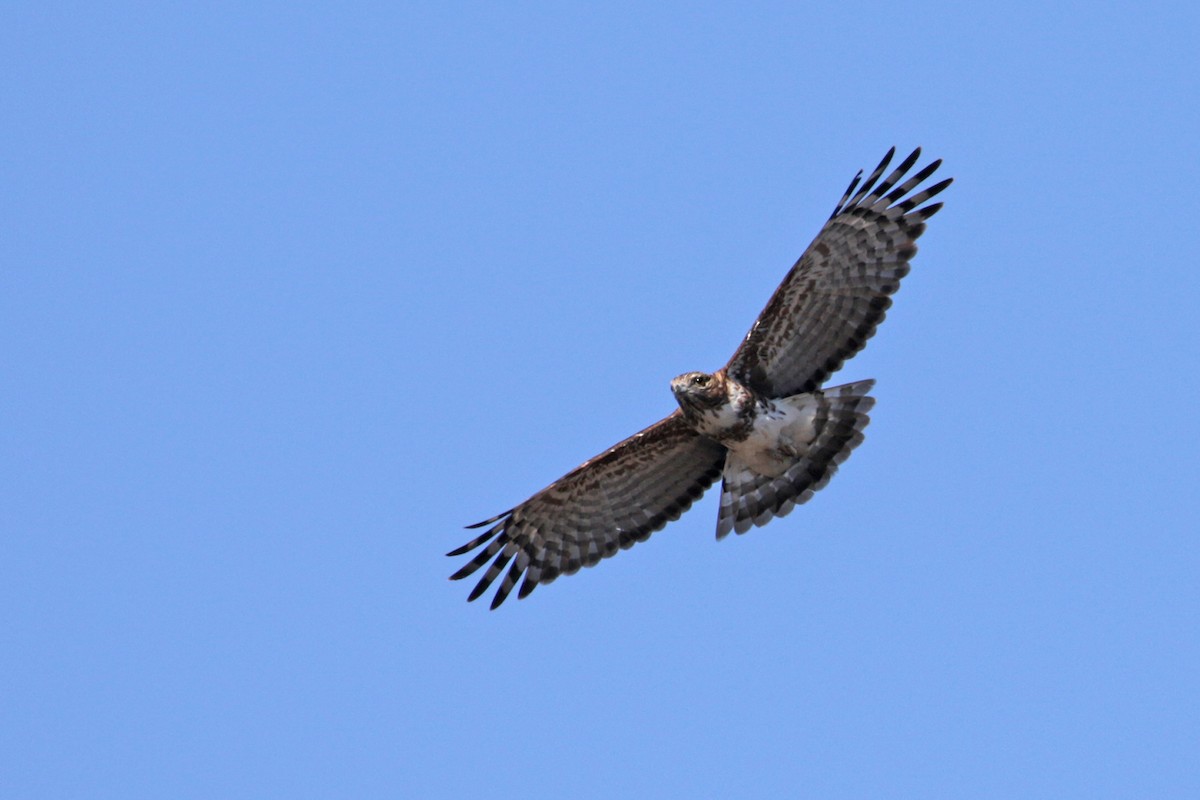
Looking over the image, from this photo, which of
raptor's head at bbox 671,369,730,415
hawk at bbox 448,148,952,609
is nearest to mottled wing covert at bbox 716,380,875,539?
hawk at bbox 448,148,952,609

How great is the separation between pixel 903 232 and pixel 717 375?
1829mm

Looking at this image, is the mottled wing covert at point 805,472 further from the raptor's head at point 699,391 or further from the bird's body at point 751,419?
the raptor's head at point 699,391

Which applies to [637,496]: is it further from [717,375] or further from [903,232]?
[903,232]

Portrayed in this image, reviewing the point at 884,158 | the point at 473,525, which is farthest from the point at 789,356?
the point at 473,525

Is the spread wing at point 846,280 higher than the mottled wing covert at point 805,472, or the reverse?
the spread wing at point 846,280

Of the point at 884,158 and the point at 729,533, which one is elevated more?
the point at 884,158

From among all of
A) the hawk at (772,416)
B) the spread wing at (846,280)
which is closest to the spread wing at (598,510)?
the hawk at (772,416)

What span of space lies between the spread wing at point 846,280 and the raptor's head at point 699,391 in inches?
13.7

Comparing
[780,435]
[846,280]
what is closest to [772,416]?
[780,435]

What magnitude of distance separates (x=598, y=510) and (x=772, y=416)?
1.83 meters

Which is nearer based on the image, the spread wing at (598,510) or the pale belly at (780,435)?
the pale belly at (780,435)

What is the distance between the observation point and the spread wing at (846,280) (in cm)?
1695

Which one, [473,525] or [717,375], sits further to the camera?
[473,525]

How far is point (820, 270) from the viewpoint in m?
16.9
